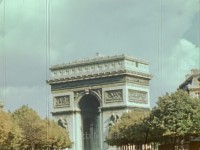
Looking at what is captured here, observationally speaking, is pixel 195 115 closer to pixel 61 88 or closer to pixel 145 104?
pixel 145 104

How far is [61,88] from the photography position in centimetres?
12562

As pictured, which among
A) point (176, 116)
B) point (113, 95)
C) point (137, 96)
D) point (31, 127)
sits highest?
point (113, 95)

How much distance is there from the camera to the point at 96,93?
394ft

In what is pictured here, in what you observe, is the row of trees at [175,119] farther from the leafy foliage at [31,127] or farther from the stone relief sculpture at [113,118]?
the stone relief sculpture at [113,118]

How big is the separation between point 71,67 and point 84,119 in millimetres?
9056

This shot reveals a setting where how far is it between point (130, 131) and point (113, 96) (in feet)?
89.4

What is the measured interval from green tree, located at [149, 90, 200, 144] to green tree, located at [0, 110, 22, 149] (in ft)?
46.7

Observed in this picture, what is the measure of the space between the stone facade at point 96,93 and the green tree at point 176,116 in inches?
1479

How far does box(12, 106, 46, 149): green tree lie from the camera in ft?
274

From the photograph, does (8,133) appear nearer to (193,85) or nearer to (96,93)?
(193,85)

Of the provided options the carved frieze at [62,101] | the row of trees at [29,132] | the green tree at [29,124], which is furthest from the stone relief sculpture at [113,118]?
the green tree at [29,124]

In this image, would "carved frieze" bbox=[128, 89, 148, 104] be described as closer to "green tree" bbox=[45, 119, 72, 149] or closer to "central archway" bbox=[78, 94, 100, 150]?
"central archway" bbox=[78, 94, 100, 150]

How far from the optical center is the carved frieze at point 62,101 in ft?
403

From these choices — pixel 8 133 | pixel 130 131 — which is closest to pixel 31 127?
pixel 130 131
